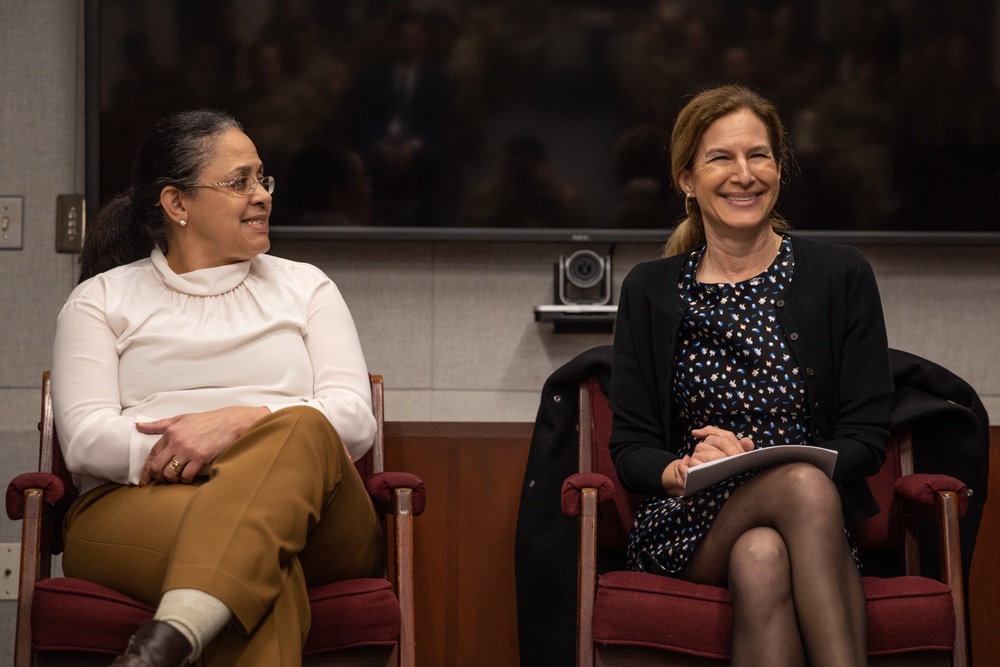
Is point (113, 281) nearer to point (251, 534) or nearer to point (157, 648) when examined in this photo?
point (251, 534)

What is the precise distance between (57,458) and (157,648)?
83cm

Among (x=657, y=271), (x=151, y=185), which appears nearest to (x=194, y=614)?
(x=151, y=185)

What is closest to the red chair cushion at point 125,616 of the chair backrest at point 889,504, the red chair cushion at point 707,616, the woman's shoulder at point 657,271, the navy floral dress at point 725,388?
the red chair cushion at point 707,616

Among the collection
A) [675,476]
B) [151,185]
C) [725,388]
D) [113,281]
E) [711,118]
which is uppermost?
[711,118]

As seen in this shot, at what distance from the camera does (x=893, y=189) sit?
114 inches

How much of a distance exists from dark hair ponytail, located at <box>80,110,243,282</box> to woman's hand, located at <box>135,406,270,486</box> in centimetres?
51

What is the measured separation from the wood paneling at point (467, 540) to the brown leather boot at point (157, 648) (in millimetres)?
1196

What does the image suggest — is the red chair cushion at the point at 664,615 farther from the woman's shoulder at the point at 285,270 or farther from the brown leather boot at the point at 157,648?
the woman's shoulder at the point at 285,270

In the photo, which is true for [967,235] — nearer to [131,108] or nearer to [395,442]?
[395,442]

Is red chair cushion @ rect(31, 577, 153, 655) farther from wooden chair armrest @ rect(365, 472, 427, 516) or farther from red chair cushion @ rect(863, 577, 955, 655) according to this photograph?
red chair cushion @ rect(863, 577, 955, 655)

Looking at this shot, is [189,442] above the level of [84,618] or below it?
above

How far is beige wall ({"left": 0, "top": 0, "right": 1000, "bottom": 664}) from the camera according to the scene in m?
2.95

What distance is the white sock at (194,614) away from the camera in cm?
155

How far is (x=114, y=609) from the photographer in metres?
1.78
